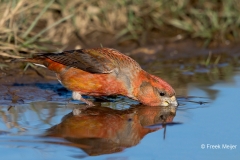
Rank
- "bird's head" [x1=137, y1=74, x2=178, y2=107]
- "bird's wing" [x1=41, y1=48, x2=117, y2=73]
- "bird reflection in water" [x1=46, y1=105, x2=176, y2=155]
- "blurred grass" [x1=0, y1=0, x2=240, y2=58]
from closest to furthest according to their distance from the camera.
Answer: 1. "bird reflection in water" [x1=46, y1=105, x2=176, y2=155]
2. "bird's head" [x1=137, y1=74, x2=178, y2=107]
3. "bird's wing" [x1=41, y1=48, x2=117, y2=73]
4. "blurred grass" [x1=0, y1=0, x2=240, y2=58]

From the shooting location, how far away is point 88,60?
645 centimetres

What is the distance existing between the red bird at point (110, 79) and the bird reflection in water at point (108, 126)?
15 centimetres

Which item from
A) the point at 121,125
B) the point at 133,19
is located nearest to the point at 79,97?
the point at 121,125

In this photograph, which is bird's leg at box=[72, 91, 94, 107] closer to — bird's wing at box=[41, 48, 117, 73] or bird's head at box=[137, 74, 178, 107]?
bird's wing at box=[41, 48, 117, 73]

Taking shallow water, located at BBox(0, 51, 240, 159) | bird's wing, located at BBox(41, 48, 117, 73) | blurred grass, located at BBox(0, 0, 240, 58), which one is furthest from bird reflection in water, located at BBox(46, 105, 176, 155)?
blurred grass, located at BBox(0, 0, 240, 58)

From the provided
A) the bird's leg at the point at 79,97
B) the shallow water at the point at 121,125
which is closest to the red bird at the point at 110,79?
the bird's leg at the point at 79,97

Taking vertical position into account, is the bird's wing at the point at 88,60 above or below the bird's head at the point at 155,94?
above

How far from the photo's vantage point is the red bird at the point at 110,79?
625 cm

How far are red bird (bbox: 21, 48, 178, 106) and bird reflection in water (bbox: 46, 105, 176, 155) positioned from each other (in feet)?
0.50

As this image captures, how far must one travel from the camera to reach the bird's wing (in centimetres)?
632

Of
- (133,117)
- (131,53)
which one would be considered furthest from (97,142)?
(131,53)

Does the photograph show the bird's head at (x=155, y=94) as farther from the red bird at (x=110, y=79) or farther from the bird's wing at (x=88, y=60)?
the bird's wing at (x=88, y=60)

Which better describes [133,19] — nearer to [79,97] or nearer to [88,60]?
[88,60]

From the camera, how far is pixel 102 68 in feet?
20.7
